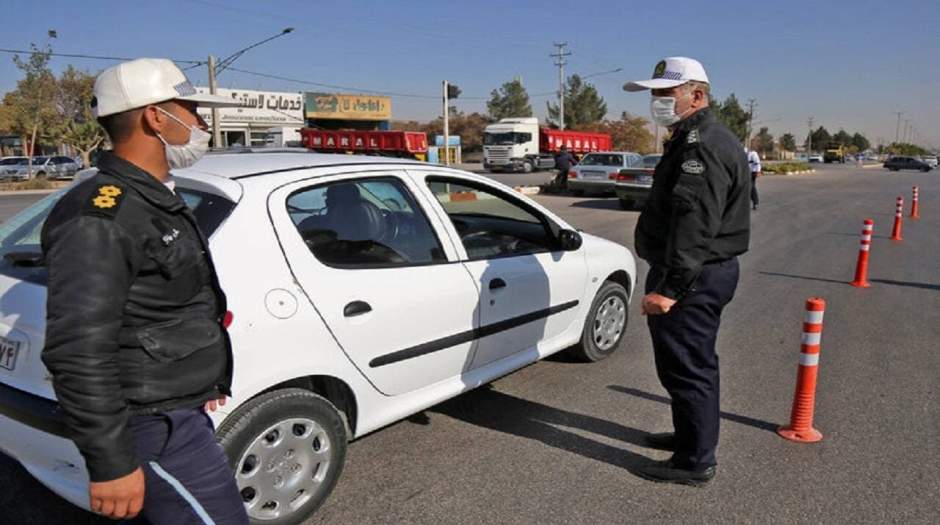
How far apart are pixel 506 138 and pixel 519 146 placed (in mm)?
979

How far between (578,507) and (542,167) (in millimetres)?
40126

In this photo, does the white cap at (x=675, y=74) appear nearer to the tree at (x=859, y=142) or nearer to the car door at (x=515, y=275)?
the car door at (x=515, y=275)

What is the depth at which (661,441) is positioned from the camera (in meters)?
3.71

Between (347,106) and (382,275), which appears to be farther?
(347,106)

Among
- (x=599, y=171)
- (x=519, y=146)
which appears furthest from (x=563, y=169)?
(x=519, y=146)

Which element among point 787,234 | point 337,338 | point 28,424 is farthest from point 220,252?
point 787,234

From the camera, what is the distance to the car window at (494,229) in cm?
388

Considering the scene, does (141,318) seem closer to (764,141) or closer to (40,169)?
(40,169)

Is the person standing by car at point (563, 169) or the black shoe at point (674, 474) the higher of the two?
the person standing by car at point (563, 169)

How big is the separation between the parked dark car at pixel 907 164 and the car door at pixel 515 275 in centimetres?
6645

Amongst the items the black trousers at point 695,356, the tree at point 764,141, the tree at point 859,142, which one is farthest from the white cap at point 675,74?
the tree at point 859,142

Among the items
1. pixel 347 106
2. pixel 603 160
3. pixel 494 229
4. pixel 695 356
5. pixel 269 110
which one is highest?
pixel 347 106

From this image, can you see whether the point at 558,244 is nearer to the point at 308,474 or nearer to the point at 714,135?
the point at 714,135

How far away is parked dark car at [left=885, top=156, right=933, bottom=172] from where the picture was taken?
58594mm
